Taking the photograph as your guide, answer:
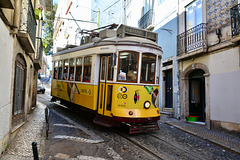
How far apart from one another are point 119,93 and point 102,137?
146cm

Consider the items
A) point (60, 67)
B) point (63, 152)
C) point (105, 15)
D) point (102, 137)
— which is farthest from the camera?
point (105, 15)

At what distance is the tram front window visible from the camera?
251 inches

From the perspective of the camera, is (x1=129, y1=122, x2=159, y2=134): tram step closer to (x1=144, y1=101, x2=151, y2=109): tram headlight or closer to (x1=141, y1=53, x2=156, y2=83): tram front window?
(x1=144, y1=101, x2=151, y2=109): tram headlight

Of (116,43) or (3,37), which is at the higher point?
(116,43)

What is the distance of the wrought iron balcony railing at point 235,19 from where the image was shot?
6602mm

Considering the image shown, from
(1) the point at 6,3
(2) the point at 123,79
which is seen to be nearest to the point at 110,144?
(2) the point at 123,79

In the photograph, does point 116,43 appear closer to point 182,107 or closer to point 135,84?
point 135,84

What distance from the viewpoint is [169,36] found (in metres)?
11.1

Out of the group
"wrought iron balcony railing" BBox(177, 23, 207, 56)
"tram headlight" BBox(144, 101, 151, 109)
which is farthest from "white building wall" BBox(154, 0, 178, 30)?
"tram headlight" BBox(144, 101, 151, 109)

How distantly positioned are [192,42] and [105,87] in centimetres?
520

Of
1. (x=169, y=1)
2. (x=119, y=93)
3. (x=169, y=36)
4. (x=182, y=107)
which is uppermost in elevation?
(x=169, y=1)

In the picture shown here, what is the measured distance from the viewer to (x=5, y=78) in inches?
172

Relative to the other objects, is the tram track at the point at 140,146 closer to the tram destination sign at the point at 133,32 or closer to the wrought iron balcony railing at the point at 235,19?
the tram destination sign at the point at 133,32

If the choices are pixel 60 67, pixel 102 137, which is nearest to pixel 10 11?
pixel 102 137
